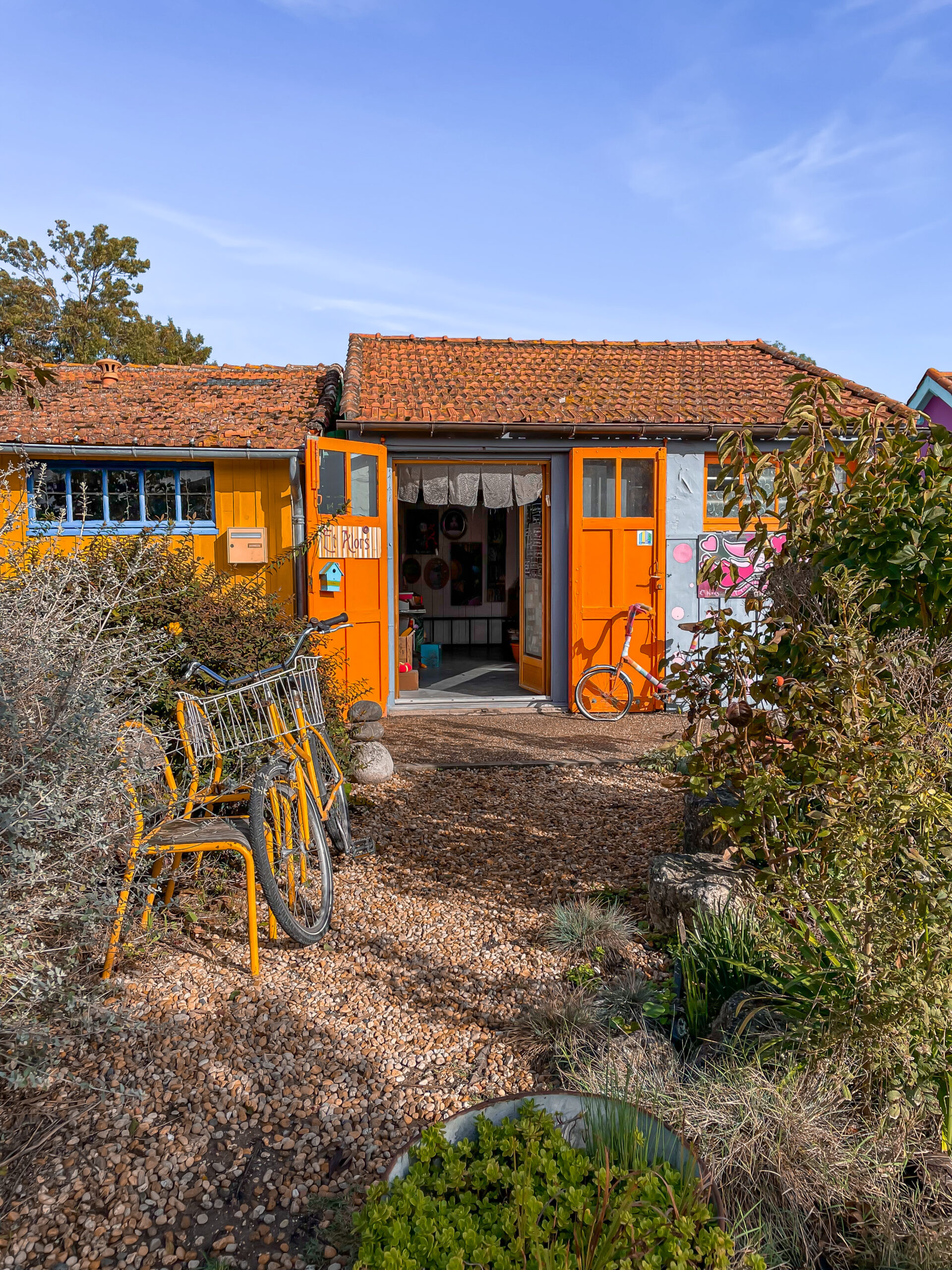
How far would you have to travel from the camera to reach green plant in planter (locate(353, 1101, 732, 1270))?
5.10 feet

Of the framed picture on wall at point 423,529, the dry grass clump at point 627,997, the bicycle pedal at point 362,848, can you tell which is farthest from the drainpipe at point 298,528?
the framed picture on wall at point 423,529

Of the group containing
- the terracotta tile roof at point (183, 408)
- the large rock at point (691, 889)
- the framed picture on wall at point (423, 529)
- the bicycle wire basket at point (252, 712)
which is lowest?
the large rock at point (691, 889)

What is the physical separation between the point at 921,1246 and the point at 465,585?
14.4 metres

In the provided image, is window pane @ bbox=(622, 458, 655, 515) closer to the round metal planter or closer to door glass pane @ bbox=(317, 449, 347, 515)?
door glass pane @ bbox=(317, 449, 347, 515)

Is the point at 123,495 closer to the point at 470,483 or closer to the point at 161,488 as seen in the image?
the point at 161,488

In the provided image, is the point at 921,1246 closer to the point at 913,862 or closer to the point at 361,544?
the point at 913,862

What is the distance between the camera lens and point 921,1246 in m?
1.84

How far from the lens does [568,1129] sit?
1.95 m

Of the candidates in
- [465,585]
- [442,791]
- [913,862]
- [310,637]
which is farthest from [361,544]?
[465,585]

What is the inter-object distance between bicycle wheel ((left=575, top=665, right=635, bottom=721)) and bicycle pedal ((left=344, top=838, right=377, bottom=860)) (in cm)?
440

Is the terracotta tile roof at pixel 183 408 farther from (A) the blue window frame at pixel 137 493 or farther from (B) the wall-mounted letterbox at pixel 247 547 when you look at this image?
(B) the wall-mounted letterbox at pixel 247 547

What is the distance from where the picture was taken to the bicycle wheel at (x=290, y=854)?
3.20 metres

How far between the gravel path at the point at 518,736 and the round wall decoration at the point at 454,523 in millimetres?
7255

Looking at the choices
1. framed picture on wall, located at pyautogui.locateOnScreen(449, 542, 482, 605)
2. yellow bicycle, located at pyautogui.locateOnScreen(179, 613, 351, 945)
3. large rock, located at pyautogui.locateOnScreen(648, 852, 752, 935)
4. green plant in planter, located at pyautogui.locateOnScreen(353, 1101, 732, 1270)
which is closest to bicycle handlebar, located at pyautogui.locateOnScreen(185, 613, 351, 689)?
yellow bicycle, located at pyautogui.locateOnScreen(179, 613, 351, 945)
